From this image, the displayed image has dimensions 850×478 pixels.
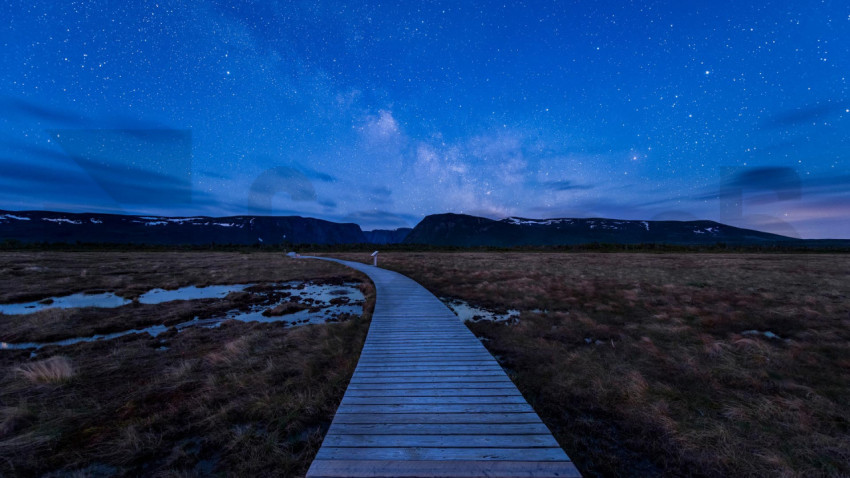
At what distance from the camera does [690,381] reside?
→ 21.5 feet

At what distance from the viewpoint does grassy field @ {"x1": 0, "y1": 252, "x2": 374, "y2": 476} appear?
165 inches

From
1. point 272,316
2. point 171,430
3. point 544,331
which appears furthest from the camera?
point 272,316

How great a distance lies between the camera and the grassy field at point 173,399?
419 centimetres

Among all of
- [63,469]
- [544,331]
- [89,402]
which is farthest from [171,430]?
[544,331]

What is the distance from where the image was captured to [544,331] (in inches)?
403

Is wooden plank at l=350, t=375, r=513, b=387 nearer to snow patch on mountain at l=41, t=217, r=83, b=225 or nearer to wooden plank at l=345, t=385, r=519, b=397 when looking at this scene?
wooden plank at l=345, t=385, r=519, b=397

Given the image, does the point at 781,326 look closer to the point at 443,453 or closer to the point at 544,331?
the point at 544,331

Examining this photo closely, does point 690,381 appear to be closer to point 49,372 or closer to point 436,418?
point 436,418

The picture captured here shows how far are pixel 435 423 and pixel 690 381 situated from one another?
21.7 ft

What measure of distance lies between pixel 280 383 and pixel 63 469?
3107 mm

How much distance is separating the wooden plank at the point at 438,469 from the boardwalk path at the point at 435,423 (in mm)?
11

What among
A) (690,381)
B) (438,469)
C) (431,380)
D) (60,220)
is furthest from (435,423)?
(60,220)

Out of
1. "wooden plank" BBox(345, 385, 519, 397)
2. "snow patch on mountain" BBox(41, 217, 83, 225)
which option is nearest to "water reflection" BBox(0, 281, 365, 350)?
"wooden plank" BBox(345, 385, 519, 397)

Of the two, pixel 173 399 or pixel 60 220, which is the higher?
pixel 60 220
